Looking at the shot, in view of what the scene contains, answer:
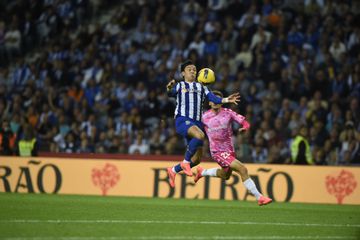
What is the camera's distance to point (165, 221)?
12086 mm

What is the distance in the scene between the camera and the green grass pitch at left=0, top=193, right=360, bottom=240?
411 inches

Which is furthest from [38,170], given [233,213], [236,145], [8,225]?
[8,225]

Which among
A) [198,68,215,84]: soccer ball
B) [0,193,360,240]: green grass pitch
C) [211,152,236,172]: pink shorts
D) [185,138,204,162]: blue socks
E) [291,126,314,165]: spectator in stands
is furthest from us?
[291,126,314,165]: spectator in stands

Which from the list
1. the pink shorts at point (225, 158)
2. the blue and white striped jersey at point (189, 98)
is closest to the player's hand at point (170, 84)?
the blue and white striped jersey at point (189, 98)

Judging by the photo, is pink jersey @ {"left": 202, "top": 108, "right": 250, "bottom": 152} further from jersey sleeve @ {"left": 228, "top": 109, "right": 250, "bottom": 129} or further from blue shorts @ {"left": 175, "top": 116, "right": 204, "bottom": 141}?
blue shorts @ {"left": 175, "top": 116, "right": 204, "bottom": 141}

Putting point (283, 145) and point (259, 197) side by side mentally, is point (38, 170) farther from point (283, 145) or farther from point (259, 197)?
point (259, 197)

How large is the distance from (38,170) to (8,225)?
852cm

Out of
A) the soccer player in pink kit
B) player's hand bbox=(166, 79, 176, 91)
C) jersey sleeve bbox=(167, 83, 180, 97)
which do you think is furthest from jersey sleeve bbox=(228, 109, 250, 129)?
player's hand bbox=(166, 79, 176, 91)

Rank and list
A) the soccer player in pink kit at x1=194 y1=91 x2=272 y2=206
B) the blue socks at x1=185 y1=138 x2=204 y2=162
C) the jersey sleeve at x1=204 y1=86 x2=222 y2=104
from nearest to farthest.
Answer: the jersey sleeve at x1=204 y1=86 x2=222 y2=104 → the blue socks at x1=185 y1=138 x2=204 y2=162 → the soccer player in pink kit at x1=194 y1=91 x2=272 y2=206

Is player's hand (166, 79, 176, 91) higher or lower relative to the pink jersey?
higher

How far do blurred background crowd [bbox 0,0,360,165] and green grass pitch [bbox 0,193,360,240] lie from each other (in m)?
5.00

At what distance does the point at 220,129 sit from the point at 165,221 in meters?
3.17

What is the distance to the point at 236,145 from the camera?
20.9 m

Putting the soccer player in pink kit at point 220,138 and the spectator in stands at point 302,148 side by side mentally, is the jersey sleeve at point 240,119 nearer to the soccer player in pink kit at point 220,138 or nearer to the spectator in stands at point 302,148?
the soccer player in pink kit at point 220,138
